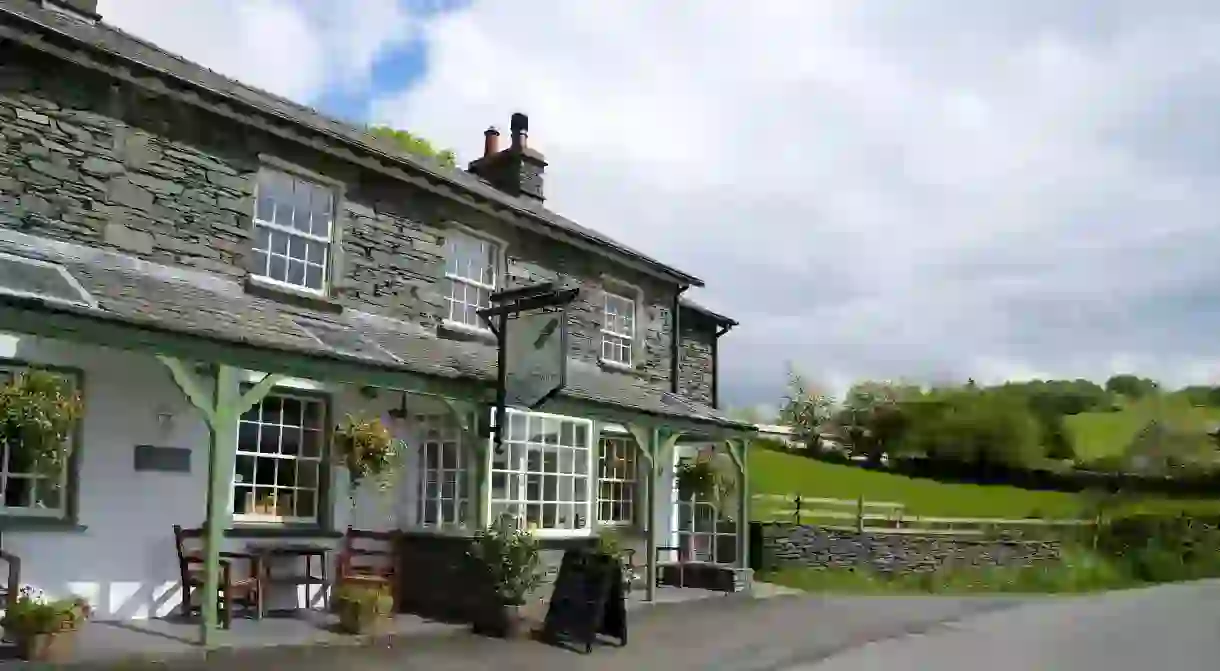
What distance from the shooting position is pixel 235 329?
9164mm

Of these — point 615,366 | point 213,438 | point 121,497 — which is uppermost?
point 615,366

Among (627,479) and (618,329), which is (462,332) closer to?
(618,329)

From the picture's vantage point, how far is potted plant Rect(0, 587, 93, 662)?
7.65m

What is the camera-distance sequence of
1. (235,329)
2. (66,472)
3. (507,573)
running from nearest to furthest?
(235,329), (66,472), (507,573)

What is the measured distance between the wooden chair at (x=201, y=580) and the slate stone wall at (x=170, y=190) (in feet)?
9.36

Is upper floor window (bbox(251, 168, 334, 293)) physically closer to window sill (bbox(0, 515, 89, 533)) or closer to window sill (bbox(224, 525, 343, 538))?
window sill (bbox(224, 525, 343, 538))

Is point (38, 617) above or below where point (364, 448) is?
below

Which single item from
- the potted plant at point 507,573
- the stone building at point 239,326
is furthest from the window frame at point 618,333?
the potted plant at point 507,573

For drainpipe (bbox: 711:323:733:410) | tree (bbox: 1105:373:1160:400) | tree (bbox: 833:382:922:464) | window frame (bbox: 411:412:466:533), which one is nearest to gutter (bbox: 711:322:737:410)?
drainpipe (bbox: 711:323:733:410)

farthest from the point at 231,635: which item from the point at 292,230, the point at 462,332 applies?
the point at 462,332

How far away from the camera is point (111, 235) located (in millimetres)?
10406

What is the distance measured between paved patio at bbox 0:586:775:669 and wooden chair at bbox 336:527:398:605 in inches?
18.9

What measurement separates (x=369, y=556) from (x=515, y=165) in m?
8.13

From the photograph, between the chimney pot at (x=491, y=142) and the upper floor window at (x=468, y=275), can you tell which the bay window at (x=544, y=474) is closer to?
the upper floor window at (x=468, y=275)
